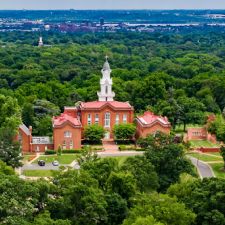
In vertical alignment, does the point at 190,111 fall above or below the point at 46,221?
below

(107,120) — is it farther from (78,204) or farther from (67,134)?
(78,204)

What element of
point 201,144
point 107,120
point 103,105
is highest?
point 103,105

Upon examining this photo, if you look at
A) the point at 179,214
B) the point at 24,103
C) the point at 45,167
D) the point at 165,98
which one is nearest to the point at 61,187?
the point at 179,214

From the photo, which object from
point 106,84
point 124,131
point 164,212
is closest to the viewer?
point 164,212

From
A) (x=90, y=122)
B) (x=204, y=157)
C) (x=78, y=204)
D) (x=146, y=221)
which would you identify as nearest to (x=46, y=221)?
(x=78, y=204)

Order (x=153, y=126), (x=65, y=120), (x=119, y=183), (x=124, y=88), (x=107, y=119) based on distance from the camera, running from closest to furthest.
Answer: (x=119, y=183)
(x=65, y=120)
(x=153, y=126)
(x=107, y=119)
(x=124, y=88)

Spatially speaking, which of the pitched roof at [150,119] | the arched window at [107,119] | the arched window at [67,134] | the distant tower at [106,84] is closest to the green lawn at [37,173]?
the arched window at [67,134]

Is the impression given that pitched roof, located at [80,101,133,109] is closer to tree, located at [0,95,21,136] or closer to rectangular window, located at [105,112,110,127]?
rectangular window, located at [105,112,110,127]
